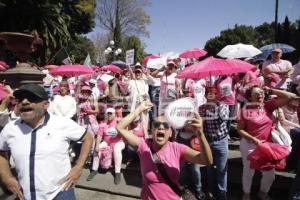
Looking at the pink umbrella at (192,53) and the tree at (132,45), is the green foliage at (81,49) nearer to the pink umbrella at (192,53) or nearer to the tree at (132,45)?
the tree at (132,45)

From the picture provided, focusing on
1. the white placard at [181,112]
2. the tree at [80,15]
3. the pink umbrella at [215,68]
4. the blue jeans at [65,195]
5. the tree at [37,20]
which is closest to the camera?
the white placard at [181,112]

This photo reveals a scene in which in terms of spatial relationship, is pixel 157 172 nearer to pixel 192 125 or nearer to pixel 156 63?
pixel 192 125

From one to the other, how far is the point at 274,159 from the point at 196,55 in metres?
6.10

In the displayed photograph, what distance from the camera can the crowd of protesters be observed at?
2865 mm

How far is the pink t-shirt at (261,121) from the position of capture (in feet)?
15.4

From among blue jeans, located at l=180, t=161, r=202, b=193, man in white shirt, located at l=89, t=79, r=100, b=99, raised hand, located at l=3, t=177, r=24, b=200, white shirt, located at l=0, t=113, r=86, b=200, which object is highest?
man in white shirt, located at l=89, t=79, r=100, b=99

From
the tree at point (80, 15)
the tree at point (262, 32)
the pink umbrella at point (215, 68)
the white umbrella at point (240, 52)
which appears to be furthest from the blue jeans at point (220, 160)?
the tree at point (262, 32)

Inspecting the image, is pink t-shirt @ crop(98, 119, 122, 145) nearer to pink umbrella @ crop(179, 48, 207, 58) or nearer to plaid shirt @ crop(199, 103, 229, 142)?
plaid shirt @ crop(199, 103, 229, 142)

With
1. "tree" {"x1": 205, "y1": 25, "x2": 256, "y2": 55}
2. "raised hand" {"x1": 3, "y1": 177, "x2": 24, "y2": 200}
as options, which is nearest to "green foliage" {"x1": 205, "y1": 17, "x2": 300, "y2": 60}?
"tree" {"x1": 205, "y1": 25, "x2": 256, "y2": 55}

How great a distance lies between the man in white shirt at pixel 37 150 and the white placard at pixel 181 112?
0.92 metres

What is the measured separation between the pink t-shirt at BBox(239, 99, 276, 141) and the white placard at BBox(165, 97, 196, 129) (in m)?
2.29

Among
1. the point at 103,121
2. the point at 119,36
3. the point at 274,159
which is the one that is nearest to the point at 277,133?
the point at 274,159

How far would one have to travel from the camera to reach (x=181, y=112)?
2693 mm

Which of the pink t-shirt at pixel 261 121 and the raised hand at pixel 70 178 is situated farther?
the pink t-shirt at pixel 261 121
